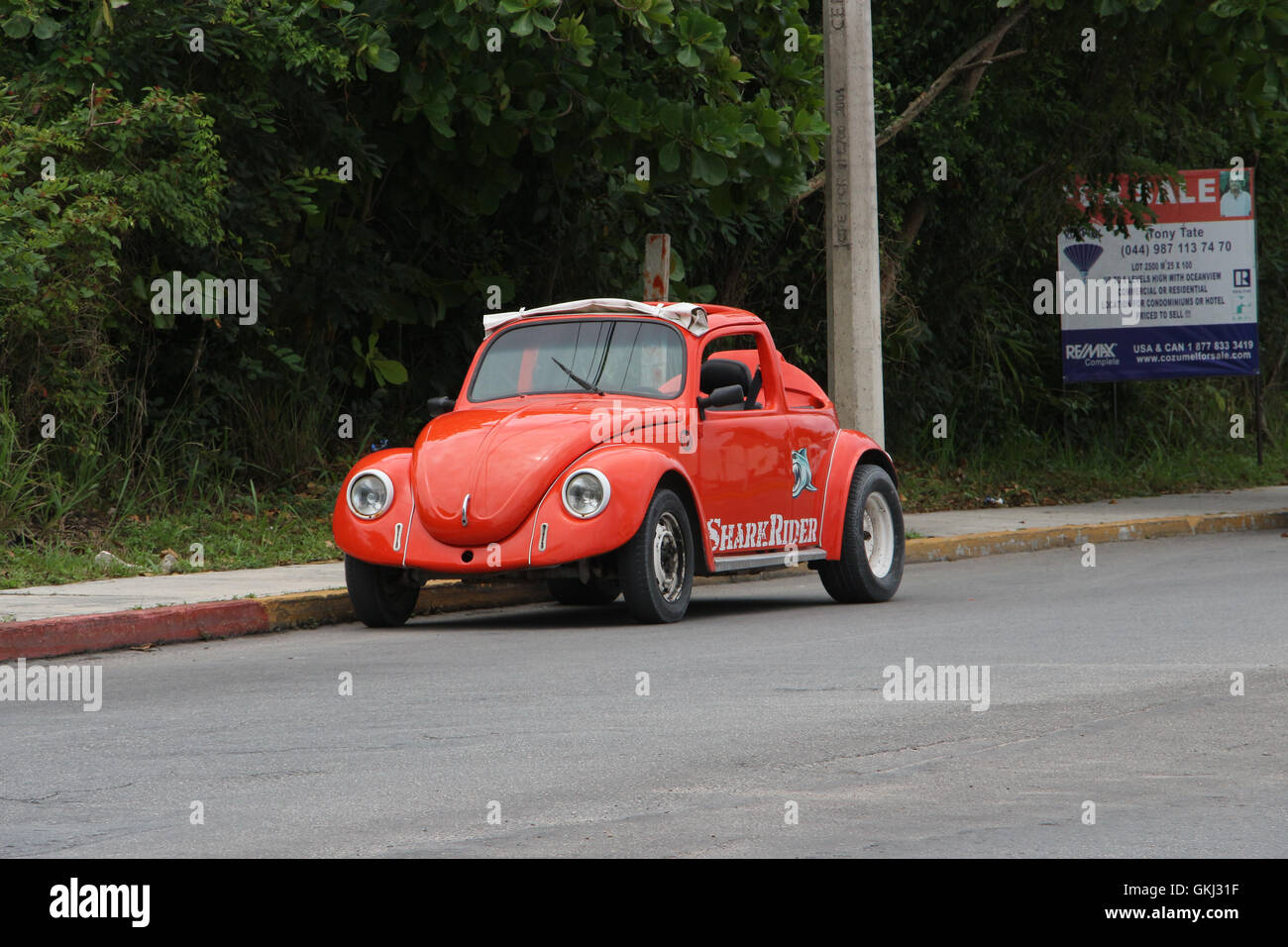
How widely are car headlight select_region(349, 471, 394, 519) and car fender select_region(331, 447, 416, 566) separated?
26mm

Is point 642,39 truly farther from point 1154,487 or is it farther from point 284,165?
point 1154,487

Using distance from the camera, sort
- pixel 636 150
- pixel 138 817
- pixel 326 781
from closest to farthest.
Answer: pixel 138 817 → pixel 326 781 → pixel 636 150

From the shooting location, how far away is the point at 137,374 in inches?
669

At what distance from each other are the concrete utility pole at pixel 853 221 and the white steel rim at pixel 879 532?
3729mm

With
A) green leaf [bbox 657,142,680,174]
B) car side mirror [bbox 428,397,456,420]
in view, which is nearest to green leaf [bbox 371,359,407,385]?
green leaf [bbox 657,142,680,174]

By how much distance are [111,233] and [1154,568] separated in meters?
8.98

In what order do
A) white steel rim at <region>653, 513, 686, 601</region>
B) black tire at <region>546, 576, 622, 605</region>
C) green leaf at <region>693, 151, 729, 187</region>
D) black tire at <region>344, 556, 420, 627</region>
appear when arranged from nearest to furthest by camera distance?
white steel rim at <region>653, 513, 686, 601</region>
black tire at <region>344, 556, 420, 627</region>
black tire at <region>546, 576, 622, 605</region>
green leaf at <region>693, 151, 729, 187</region>

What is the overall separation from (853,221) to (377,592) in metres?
7.17

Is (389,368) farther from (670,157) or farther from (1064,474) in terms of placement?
(1064,474)

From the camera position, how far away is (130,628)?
36.7 feet

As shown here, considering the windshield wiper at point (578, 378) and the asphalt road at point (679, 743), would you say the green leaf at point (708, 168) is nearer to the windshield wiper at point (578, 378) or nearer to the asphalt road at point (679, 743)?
the windshield wiper at point (578, 378)

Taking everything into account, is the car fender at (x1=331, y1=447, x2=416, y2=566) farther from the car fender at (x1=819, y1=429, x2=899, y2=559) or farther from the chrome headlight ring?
the car fender at (x1=819, y1=429, x2=899, y2=559)

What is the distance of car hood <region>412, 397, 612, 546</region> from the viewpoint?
11.3 m

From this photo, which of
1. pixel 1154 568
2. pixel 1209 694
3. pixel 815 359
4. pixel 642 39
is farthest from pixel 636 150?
pixel 1209 694
